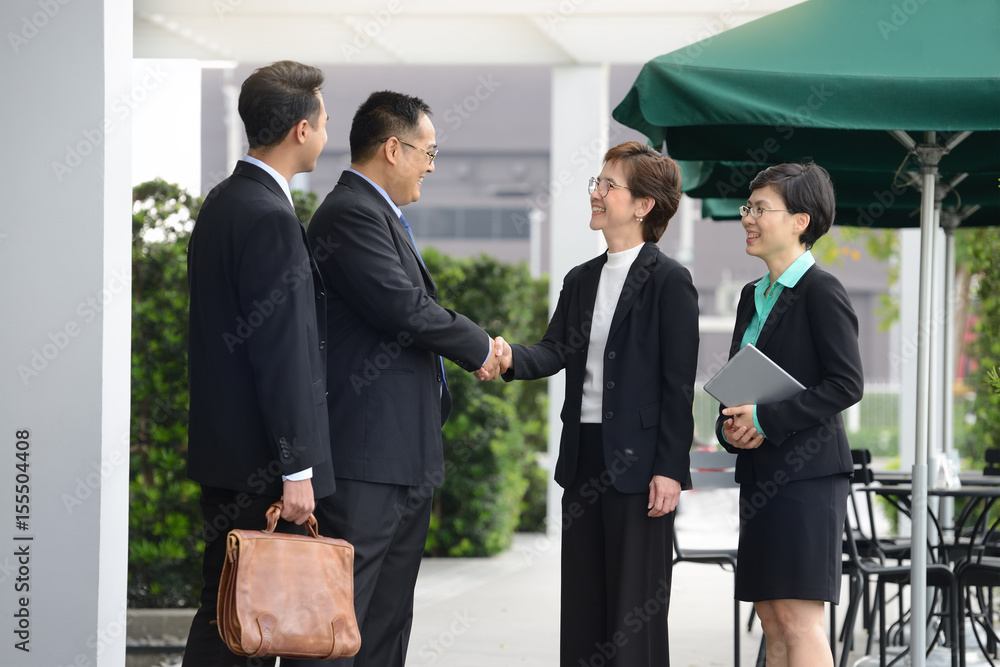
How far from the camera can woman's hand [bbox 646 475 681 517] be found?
316 centimetres

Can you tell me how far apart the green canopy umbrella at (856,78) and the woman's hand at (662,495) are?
1.09 metres

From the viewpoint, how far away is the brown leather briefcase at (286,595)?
265 centimetres

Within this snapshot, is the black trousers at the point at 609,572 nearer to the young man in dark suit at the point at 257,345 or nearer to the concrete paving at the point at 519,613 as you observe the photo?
the young man in dark suit at the point at 257,345

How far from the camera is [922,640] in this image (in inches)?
146

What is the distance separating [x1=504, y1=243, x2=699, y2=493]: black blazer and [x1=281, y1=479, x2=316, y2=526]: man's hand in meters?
0.87

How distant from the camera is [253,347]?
2.73 m

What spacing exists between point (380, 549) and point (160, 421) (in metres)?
2.73

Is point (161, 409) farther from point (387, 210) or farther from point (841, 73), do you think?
point (841, 73)

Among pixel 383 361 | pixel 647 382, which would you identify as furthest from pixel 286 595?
pixel 647 382
